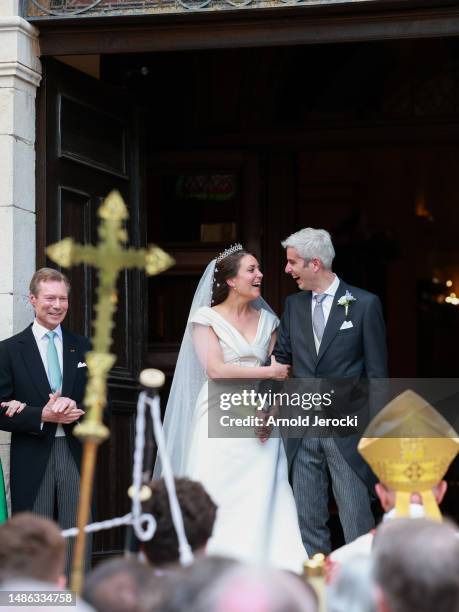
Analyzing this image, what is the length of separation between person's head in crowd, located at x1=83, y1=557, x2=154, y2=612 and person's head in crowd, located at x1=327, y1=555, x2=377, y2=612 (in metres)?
0.47

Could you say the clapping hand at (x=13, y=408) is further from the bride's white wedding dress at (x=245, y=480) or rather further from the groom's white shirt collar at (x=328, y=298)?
the groom's white shirt collar at (x=328, y=298)

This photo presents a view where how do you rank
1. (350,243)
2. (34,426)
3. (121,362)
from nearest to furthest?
1. (34,426)
2. (121,362)
3. (350,243)

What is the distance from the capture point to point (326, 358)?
678 cm

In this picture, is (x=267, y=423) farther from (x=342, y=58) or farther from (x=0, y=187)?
(x=342, y=58)

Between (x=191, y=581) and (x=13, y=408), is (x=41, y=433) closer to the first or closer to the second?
(x=13, y=408)

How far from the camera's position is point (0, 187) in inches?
269

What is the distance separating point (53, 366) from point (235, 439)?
4.59 ft

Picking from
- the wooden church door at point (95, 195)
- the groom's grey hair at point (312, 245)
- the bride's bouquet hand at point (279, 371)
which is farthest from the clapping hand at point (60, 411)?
the groom's grey hair at point (312, 245)

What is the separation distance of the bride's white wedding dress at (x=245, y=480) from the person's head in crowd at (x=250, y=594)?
4815mm

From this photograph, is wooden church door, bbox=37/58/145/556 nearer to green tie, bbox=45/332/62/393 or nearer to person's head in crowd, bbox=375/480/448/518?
green tie, bbox=45/332/62/393

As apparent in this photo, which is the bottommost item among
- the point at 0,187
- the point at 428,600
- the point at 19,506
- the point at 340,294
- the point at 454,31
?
the point at 19,506

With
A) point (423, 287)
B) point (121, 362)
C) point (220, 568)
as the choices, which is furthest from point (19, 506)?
point (423, 287)

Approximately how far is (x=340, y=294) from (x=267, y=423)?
0.94 m

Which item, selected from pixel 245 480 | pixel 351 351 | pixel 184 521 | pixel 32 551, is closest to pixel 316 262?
pixel 351 351
